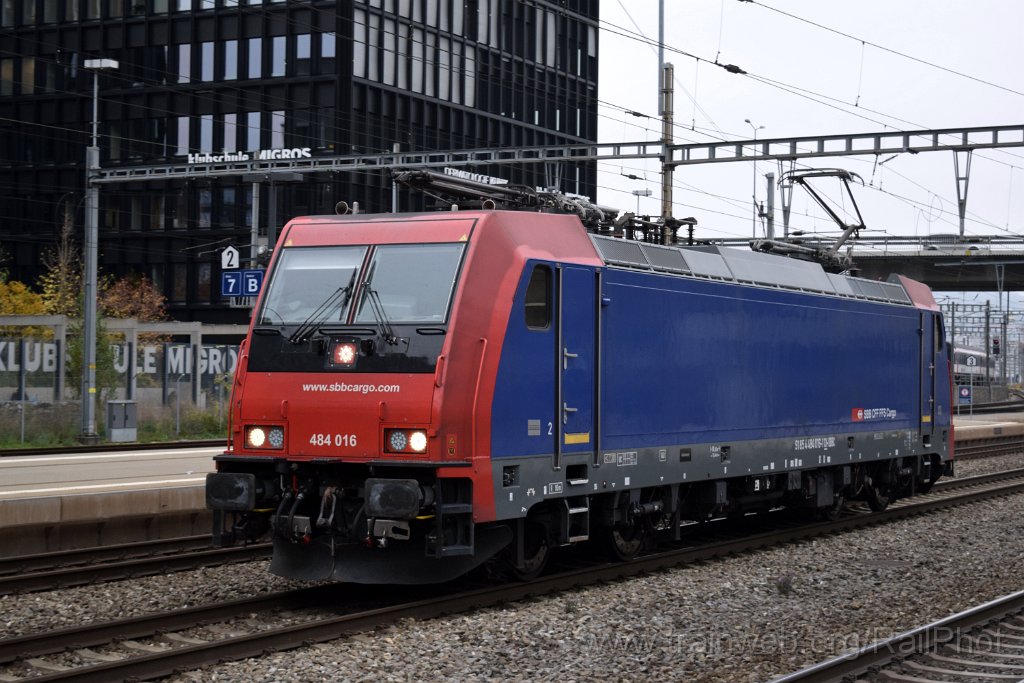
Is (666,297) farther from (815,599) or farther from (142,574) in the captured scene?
(142,574)

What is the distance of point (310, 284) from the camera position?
40.8 ft

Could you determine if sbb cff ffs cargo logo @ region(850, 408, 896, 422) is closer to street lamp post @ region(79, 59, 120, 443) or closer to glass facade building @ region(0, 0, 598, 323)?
street lamp post @ region(79, 59, 120, 443)

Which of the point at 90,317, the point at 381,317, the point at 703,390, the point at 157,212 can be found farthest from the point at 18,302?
the point at 381,317

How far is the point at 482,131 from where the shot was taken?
6488 centimetres

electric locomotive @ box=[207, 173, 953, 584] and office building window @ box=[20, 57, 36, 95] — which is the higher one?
office building window @ box=[20, 57, 36, 95]

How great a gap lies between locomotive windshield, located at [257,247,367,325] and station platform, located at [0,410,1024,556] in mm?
4368

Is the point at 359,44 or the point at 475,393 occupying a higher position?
the point at 359,44

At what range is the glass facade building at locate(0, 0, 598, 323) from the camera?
2302 inches

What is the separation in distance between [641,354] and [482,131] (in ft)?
170

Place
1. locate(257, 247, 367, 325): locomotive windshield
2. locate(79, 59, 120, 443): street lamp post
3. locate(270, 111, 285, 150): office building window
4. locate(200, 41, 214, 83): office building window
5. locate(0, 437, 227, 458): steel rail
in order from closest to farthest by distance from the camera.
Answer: locate(257, 247, 367, 325): locomotive windshield → locate(0, 437, 227, 458): steel rail → locate(79, 59, 120, 443): street lamp post → locate(270, 111, 285, 150): office building window → locate(200, 41, 214, 83): office building window

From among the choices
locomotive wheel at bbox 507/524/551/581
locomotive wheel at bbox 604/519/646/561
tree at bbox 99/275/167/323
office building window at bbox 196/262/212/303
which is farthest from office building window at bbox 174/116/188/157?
locomotive wheel at bbox 507/524/551/581

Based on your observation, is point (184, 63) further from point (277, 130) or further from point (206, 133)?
point (277, 130)

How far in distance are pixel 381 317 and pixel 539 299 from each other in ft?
4.99

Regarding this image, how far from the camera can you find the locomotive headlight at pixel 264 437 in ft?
39.1
